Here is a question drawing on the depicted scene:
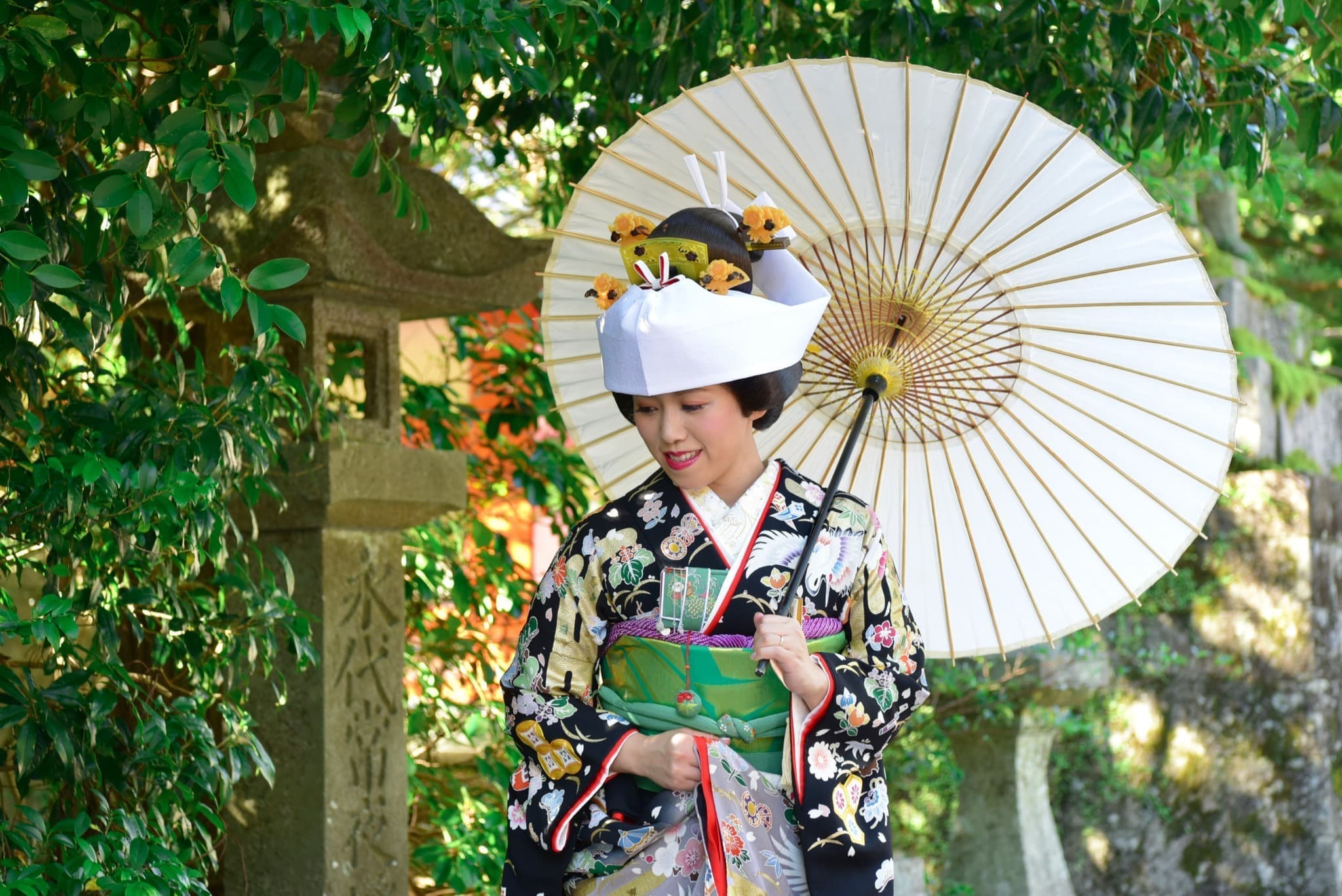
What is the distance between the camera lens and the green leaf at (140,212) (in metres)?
2.14

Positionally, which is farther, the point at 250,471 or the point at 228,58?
the point at 250,471

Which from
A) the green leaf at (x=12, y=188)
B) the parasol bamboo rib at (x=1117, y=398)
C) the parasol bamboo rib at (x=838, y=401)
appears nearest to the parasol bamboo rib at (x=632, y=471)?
the parasol bamboo rib at (x=838, y=401)

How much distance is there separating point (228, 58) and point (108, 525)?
0.91 m

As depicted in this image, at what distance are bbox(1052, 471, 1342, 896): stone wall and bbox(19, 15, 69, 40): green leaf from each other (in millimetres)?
6593

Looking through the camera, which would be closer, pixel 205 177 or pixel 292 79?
pixel 205 177

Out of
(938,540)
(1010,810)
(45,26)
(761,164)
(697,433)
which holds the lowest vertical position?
(1010,810)

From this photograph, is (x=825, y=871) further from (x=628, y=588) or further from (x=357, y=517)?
(x=357, y=517)

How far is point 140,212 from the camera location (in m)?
2.15

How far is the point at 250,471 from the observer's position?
3.30 meters

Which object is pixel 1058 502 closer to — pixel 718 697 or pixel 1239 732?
pixel 718 697

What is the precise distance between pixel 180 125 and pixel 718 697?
1270 mm

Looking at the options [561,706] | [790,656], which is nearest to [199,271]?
[561,706]

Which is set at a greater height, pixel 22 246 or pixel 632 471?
pixel 22 246

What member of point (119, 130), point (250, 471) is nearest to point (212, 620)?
point (250, 471)
